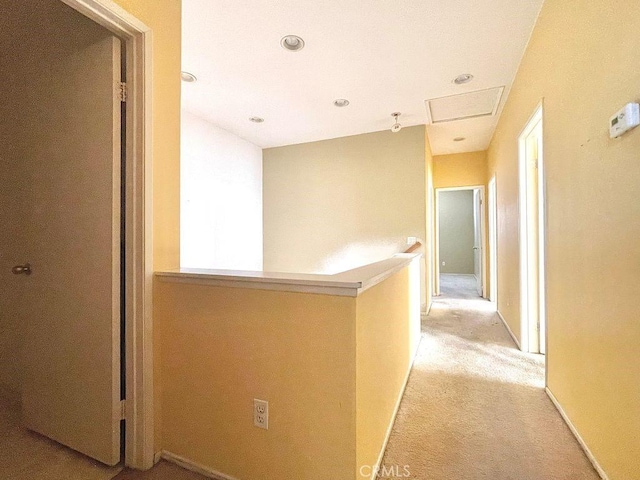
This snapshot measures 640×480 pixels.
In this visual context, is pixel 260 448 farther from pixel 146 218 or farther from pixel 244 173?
pixel 244 173

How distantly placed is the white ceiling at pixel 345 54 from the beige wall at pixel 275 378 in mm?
1883

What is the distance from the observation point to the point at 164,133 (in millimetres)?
1415

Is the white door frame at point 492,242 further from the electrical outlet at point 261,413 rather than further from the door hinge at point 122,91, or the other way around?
the door hinge at point 122,91

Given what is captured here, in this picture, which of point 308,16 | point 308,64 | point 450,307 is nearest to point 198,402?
point 308,16

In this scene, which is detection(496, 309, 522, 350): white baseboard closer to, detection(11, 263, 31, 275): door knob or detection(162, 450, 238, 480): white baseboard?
detection(162, 450, 238, 480): white baseboard

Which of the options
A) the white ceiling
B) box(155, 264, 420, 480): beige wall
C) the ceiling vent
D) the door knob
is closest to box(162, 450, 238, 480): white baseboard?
box(155, 264, 420, 480): beige wall

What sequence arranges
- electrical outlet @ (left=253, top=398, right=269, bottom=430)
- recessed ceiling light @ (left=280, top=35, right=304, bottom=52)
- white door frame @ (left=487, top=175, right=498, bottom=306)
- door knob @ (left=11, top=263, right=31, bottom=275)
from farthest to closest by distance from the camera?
1. white door frame @ (left=487, top=175, right=498, bottom=306)
2. recessed ceiling light @ (left=280, top=35, right=304, bottom=52)
3. door knob @ (left=11, top=263, right=31, bottom=275)
4. electrical outlet @ (left=253, top=398, right=269, bottom=430)

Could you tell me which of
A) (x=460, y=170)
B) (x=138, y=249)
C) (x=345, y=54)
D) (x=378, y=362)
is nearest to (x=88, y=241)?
(x=138, y=249)

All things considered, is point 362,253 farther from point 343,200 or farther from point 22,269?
point 22,269

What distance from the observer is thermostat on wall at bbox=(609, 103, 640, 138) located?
3.35 ft

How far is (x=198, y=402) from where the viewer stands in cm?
130

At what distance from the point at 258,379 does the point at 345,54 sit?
2.49m

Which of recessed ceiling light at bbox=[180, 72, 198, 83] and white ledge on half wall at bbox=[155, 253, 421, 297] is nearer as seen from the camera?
white ledge on half wall at bbox=[155, 253, 421, 297]

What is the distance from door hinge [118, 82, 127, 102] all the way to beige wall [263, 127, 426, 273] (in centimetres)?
334
